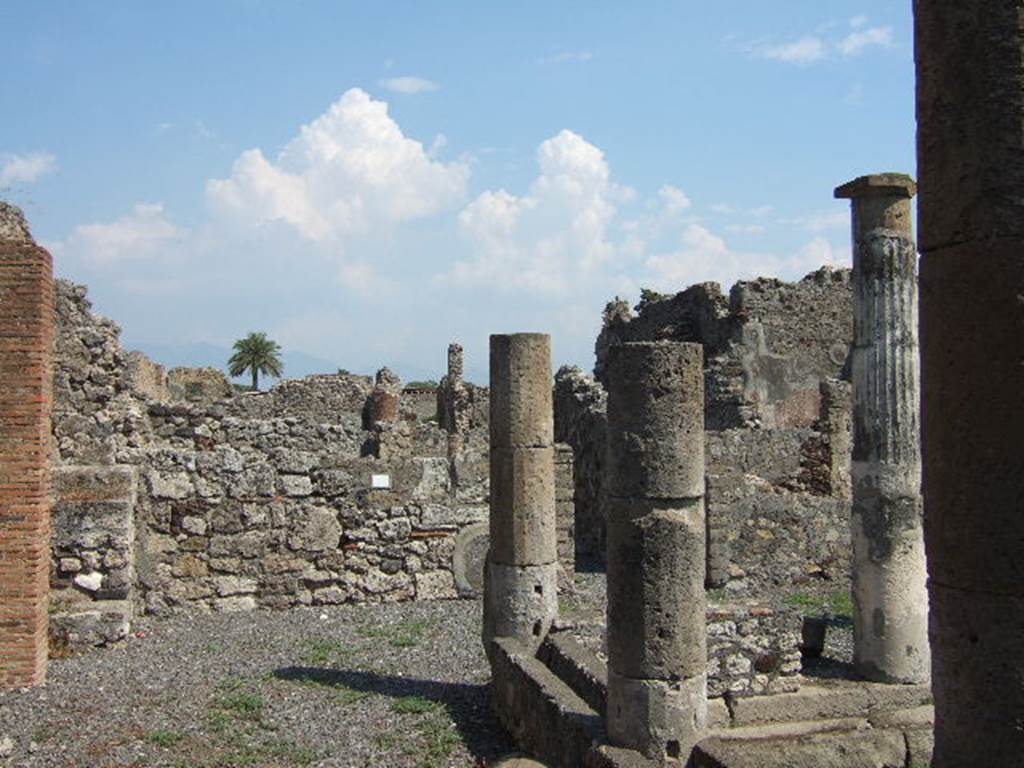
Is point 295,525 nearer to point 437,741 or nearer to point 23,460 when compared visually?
point 23,460

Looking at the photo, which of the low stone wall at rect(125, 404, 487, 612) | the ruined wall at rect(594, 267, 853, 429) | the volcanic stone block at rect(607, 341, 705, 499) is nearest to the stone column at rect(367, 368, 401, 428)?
the ruined wall at rect(594, 267, 853, 429)

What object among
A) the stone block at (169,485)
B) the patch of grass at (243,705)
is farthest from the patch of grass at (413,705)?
the stone block at (169,485)

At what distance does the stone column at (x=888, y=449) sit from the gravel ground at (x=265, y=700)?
10.2 ft

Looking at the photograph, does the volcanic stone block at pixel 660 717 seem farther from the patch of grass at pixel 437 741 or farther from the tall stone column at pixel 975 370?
the tall stone column at pixel 975 370

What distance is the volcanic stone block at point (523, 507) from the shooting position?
8.70 m

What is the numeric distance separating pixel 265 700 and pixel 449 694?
147cm

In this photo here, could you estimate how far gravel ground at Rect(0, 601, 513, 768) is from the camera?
7070mm

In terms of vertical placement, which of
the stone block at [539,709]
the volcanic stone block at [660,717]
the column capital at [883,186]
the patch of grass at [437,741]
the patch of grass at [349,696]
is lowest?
the patch of grass at [437,741]

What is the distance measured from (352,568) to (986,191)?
10264 millimetres

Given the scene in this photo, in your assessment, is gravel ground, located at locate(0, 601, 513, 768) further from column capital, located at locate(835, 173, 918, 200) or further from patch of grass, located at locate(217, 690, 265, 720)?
column capital, located at locate(835, 173, 918, 200)

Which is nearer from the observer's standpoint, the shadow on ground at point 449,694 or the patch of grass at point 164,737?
Result: the patch of grass at point 164,737

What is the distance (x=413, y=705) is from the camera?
8.19 m

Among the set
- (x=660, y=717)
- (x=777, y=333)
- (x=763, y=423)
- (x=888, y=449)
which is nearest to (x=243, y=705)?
(x=660, y=717)

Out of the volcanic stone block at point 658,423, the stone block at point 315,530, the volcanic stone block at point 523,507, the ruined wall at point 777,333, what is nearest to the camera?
the volcanic stone block at point 658,423
